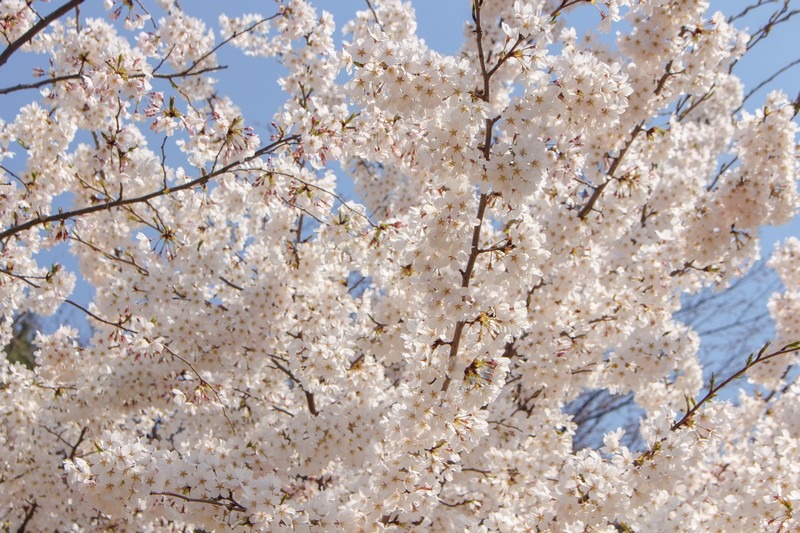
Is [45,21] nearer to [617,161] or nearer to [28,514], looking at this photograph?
[617,161]

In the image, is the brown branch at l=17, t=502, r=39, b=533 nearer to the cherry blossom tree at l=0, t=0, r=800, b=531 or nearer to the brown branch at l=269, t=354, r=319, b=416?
the cherry blossom tree at l=0, t=0, r=800, b=531

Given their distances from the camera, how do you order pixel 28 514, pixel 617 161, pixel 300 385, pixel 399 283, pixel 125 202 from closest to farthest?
pixel 125 202, pixel 399 283, pixel 617 161, pixel 300 385, pixel 28 514

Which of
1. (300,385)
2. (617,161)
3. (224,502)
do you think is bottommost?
(224,502)

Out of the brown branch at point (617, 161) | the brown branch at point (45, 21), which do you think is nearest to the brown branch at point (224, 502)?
the brown branch at point (45, 21)

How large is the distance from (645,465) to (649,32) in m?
3.20

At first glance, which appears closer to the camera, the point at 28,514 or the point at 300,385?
the point at 300,385

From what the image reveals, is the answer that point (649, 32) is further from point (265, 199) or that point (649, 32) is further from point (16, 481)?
point (16, 481)

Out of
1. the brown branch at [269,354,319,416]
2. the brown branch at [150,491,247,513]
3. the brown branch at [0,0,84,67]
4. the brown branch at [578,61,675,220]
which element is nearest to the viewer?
the brown branch at [0,0,84,67]

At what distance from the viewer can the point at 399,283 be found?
15.4 ft

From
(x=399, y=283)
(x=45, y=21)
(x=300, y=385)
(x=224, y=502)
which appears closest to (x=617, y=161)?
(x=399, y=283)

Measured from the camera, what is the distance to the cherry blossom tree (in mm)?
3207

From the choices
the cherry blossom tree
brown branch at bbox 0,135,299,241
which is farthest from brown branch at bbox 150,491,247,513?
brown branch at bbox 0,135,299,241

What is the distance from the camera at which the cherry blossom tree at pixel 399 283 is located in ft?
10.5

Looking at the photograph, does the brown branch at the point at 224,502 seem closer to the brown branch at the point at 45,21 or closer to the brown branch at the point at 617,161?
the brown branch at the point at 45,21
